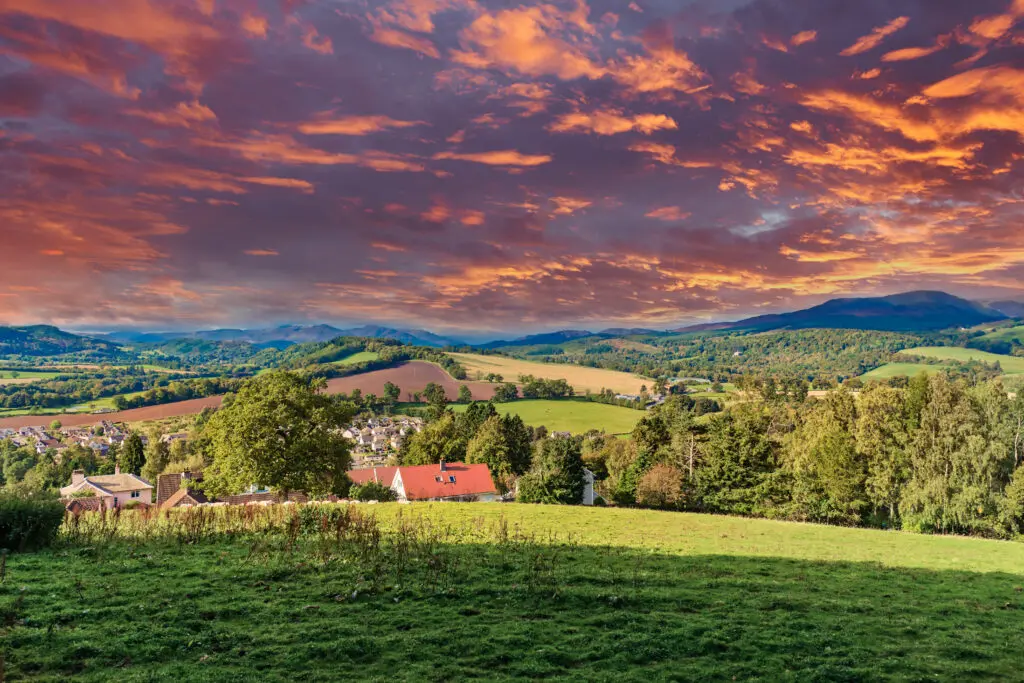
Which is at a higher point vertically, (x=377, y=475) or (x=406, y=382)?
(x=406, y=382)

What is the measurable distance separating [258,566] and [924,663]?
52.2ft

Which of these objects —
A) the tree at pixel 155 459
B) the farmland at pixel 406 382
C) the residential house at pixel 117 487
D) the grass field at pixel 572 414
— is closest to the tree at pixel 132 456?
the tree at pixel 155 459

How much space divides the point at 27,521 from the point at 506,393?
476 feet

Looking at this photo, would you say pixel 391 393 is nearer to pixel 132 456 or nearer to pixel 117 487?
pixel 132 456

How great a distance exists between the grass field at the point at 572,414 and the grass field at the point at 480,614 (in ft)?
334

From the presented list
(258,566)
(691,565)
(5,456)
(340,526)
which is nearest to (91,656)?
(258,566)

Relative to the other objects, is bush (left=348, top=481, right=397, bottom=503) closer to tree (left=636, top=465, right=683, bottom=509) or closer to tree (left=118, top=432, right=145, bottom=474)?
tree (left=636, top=465, right=683, bottom=509)

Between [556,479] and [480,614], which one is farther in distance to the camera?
[556,479]

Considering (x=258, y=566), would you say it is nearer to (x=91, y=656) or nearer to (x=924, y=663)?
(x=91, y=656)

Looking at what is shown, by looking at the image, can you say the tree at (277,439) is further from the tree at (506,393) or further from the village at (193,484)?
the tree at (506,393)

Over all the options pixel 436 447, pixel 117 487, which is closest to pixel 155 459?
pixel 117 487

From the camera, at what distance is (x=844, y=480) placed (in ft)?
163

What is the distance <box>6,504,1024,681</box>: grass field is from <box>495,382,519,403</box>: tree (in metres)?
133

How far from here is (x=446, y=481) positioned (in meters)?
66.2
